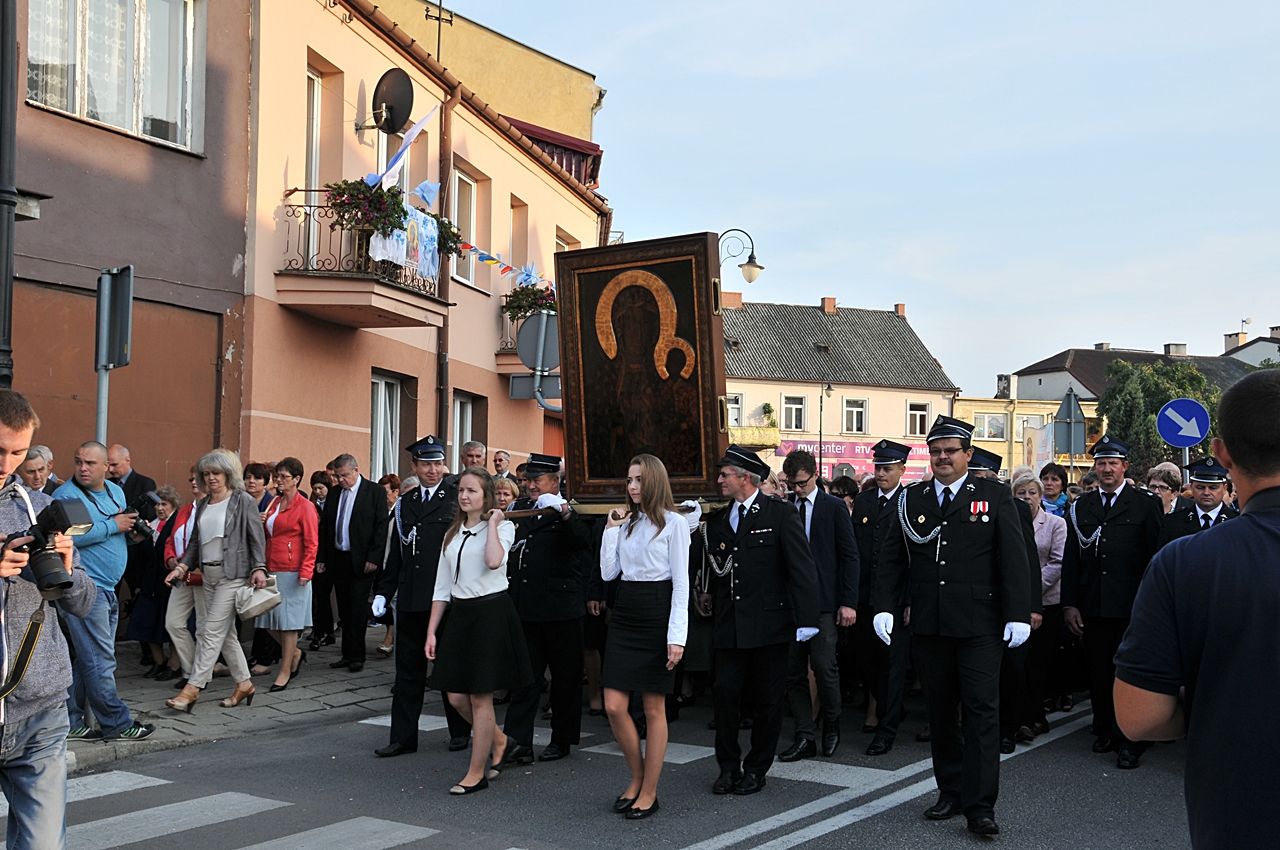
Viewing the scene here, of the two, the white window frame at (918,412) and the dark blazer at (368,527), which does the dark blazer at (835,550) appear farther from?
the white window frame at (918,412)

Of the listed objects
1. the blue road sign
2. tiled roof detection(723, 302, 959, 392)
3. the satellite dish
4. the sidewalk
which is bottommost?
the sidewalk

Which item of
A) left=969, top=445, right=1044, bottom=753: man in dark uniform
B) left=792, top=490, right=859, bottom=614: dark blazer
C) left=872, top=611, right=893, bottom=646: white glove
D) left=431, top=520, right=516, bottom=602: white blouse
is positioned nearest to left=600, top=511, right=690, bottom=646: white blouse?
left=431, top=520, right=516, bottom=602: white blouse

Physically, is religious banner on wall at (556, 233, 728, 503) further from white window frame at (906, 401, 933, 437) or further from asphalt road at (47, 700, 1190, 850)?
white window frame at (906, 401, 933, 437)

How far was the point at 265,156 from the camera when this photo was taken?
45.6 ft

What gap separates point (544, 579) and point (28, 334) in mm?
6162

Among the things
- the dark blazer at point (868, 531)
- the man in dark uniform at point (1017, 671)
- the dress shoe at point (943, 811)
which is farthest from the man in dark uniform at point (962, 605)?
the dark blazer at point (868, 531)

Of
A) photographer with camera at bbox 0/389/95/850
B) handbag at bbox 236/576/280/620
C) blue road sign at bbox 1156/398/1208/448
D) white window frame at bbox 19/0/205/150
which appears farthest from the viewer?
blue road sign at bbox 1156/398/1208/448

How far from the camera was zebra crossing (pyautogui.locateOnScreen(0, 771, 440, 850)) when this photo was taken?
594cm

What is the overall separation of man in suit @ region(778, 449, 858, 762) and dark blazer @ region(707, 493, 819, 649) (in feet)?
2.12

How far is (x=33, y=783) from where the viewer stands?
3.99 m

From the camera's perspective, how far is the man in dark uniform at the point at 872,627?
8508 millimetres

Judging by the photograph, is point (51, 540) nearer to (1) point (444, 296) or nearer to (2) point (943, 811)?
(2) point (943, 811)

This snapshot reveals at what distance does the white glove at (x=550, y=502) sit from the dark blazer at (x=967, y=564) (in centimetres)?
234

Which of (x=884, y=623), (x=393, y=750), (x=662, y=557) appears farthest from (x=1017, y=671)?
(x=393, y=750)
